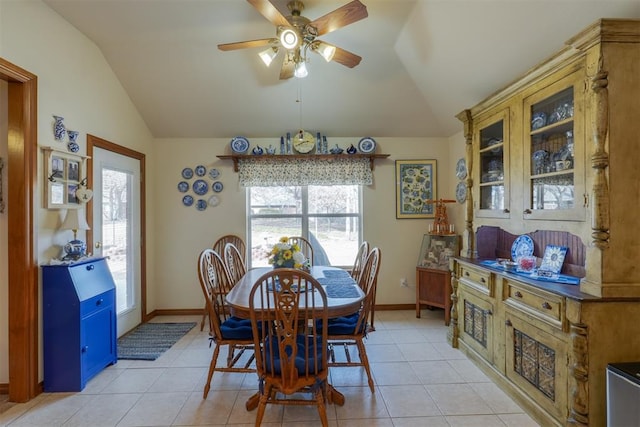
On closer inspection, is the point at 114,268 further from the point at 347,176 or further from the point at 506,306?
the point at 506,306

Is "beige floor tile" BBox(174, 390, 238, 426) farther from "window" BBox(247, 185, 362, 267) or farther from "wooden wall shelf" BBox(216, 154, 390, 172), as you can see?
"wooden wall shelf" BBox(216, 154, 390, 172)

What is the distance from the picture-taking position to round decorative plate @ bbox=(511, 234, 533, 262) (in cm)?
263

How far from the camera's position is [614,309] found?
165 cm

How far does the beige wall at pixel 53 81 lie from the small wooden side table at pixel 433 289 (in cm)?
353

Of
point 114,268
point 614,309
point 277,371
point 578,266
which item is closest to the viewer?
point 614,309

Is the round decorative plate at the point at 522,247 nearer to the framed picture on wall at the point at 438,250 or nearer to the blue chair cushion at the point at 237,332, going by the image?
the framed picture on wall at the point at 438,250

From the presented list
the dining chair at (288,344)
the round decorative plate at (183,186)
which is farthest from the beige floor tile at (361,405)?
the round decorative plate at (183,186)

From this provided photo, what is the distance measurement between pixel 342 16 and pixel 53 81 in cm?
223

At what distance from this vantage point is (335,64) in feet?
10.6

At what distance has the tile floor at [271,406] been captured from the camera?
2004 millimetres

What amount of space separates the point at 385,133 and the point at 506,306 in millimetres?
2525

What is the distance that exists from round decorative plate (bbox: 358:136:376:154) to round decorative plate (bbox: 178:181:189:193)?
226cm

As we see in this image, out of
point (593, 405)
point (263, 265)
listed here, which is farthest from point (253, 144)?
point (593, 405)

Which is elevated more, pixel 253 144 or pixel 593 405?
pixel 253 144
